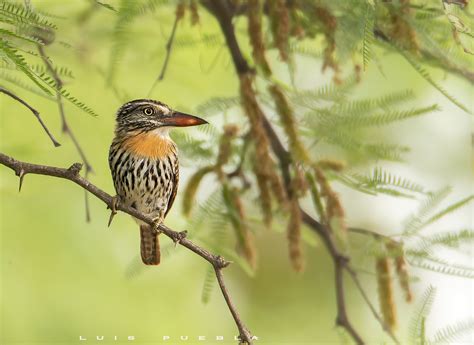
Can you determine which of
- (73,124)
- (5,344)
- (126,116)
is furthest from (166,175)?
(5,344)

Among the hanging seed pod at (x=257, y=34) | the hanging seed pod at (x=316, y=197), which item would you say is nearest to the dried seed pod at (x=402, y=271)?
the hanging seed pod at (x=316, y=197)

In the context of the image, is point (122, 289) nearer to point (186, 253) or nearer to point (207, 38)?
point (186, 253)

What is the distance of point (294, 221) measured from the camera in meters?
3.89

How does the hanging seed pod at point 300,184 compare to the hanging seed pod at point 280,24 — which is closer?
the hanging seed pod at point 280,24

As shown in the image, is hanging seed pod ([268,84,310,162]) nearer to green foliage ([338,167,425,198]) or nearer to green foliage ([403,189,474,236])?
green foliage ([338,167,425,198])

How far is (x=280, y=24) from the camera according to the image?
374 centimetres

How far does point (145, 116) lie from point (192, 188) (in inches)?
21.6

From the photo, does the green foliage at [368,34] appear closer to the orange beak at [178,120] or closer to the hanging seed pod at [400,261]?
the orange beak at [178,120]

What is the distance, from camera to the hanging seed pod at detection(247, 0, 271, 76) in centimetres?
379

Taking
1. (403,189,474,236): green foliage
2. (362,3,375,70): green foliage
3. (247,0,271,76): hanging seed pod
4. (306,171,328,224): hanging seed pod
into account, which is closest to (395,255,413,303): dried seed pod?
(403,189,474,236): green foliage

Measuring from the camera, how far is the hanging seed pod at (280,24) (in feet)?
12.0

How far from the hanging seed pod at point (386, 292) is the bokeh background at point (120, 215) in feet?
1.24

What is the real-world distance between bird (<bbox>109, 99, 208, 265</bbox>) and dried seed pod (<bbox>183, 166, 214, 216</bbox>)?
283 millimetres

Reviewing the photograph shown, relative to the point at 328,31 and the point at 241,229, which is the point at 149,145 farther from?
the point at 328,31
